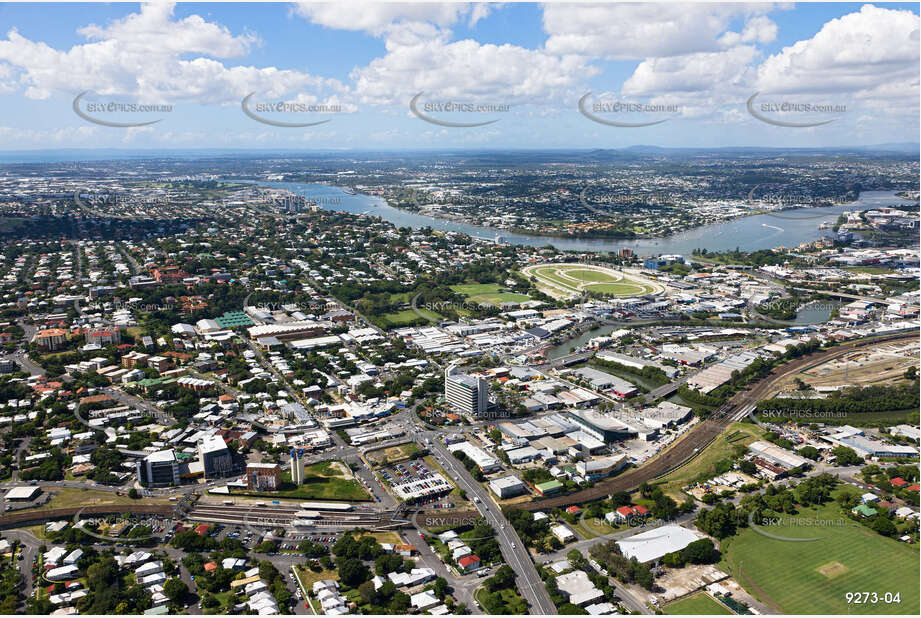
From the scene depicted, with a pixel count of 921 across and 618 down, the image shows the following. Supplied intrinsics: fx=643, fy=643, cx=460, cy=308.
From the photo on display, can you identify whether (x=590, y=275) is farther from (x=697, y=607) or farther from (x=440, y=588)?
(x=440, y=588)

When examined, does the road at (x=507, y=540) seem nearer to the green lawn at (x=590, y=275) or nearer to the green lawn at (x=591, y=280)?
the green lawn at (x=591, y=280)

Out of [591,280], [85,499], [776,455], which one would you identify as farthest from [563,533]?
[591,280]

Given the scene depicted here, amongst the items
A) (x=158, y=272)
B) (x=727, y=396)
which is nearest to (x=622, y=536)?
(x=727, y=396)

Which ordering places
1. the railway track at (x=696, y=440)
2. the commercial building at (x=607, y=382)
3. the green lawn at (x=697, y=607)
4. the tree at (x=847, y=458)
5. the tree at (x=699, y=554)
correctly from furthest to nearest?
the commercial building at (x=607, y=382)
the tree at (x=847, y=458)
the railway track at (x=696, y=440)
the tree at (x=699, y=554)
the green lawn at (x=697, y=607)

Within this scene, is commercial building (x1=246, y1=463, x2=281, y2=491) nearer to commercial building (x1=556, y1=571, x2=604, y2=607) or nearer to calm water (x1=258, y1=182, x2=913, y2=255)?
commercial building (x1=556, y1=571, x2=604, y2=607)

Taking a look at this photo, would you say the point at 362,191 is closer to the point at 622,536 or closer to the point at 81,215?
the point at 81,215

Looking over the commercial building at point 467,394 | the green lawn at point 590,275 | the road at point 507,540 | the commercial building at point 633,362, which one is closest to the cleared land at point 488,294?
the green lawn at point 590,275
